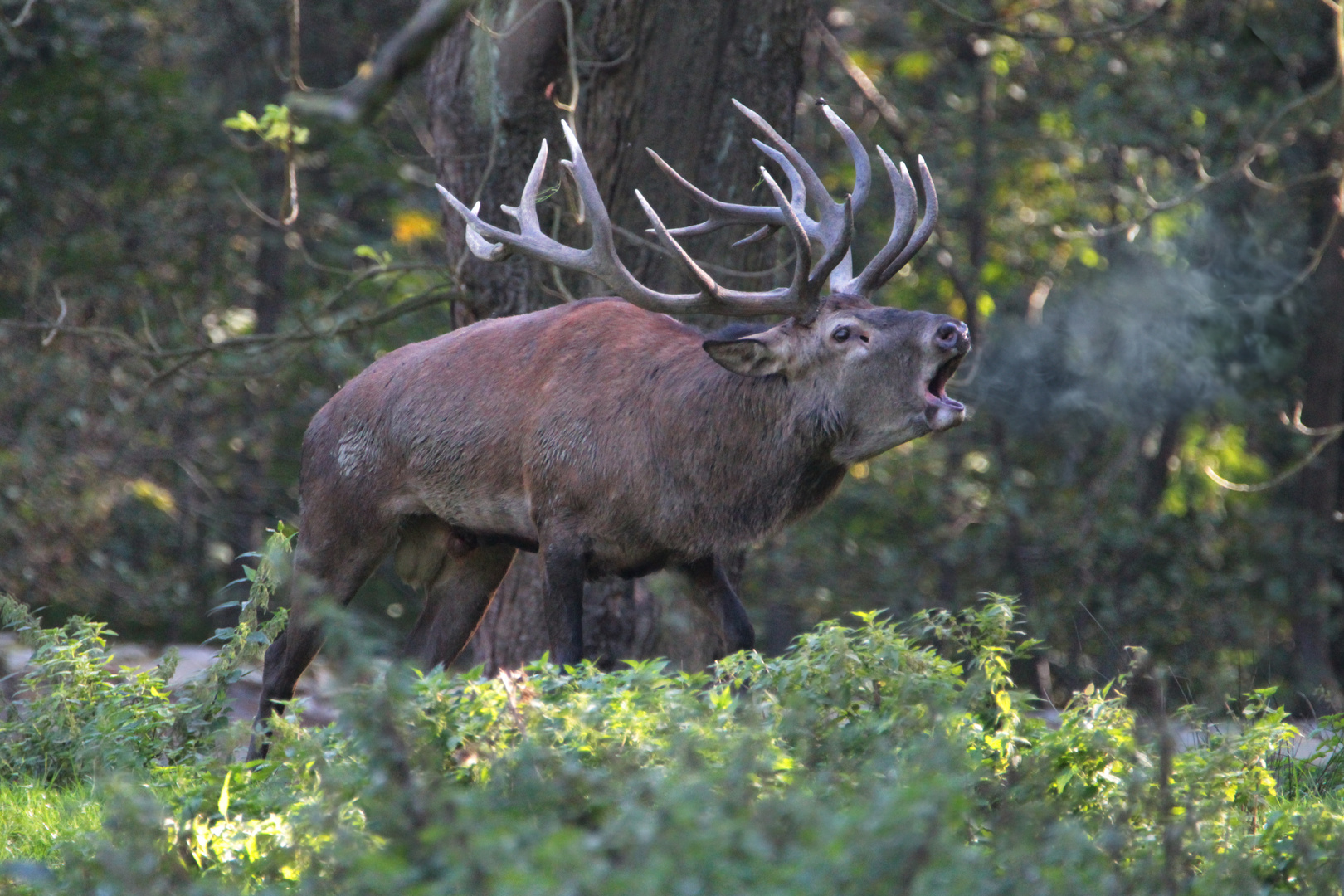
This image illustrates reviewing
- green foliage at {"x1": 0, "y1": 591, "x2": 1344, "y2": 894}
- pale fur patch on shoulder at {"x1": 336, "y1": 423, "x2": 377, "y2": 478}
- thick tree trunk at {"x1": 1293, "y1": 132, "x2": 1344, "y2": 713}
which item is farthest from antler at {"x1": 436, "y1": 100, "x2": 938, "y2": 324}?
thick tree trunk at {"x1": 1293, "y1": 132, "x2": 1344, "y2": 713}

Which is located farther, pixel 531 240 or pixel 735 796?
pixel 531 240

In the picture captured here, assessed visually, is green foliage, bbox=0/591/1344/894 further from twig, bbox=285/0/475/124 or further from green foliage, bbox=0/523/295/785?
twig, bbox=285/0/475/124

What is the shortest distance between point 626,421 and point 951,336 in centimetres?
118

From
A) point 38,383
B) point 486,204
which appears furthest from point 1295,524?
point 38,383

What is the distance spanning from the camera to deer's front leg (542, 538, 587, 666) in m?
5.57

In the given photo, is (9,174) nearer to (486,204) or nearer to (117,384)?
(117,384)

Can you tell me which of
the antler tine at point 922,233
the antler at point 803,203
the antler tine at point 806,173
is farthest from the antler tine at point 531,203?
the antler tine at point 922,233

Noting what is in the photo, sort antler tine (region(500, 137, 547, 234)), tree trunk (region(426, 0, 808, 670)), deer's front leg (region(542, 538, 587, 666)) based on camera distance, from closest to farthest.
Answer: deer's front leg (region(542, 538, 587, 666)), antler tine (region(500, 137, 547, 234)), tree trunk (region(426, 0, 808, 670))

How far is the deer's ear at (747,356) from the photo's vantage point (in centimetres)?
557

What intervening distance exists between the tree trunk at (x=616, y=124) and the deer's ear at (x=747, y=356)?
6.25 ft

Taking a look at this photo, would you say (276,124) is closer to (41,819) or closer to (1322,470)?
(41,819)

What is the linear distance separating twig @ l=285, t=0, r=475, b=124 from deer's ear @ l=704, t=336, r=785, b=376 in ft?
8.42

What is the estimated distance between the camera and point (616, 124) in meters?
7.51

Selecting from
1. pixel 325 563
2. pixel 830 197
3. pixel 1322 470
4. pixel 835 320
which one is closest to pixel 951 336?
pixel 835 320
